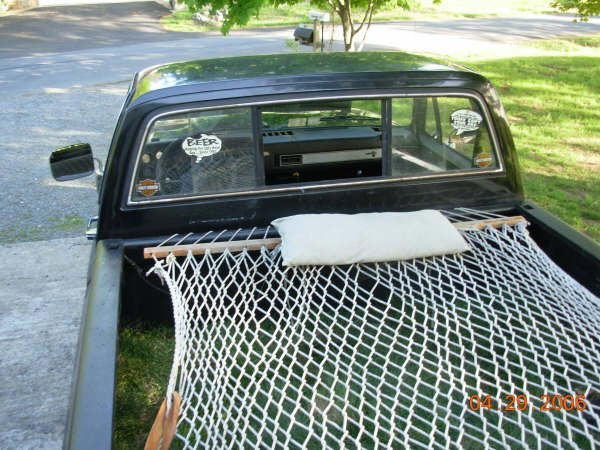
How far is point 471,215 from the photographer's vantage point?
3.15 m

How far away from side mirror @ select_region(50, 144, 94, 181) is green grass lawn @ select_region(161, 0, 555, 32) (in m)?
14.9

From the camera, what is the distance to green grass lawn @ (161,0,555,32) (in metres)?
18.8

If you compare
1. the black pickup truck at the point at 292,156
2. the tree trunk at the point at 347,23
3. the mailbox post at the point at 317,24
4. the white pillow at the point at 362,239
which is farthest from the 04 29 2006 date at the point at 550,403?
the mailbox post at the point at 317,24

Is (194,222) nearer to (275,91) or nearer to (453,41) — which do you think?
(275,91)

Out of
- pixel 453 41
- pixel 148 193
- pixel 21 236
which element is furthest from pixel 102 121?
pixel 453 41

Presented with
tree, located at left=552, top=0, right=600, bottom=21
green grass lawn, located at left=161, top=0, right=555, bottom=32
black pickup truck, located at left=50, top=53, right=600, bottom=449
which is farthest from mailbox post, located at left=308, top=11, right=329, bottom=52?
green grass lawn, located at left=161, top=0, right=555, bottom=32

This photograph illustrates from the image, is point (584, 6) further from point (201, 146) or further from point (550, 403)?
point (550, 403)

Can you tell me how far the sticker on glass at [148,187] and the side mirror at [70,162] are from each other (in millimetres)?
591

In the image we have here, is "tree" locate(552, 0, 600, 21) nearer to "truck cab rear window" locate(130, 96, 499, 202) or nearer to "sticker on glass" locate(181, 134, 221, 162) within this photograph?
"truck cab rear window" locate(130, 96, 499, 202)

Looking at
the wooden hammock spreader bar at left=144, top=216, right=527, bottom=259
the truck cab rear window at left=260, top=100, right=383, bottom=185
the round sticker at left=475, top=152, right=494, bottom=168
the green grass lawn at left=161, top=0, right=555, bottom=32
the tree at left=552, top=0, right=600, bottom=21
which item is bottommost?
the green grass lawn at left=161, top=0, right=555, bottom=32

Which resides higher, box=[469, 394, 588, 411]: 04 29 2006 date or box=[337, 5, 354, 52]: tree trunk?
box=[337, 5, 354, 52]: tree trunk

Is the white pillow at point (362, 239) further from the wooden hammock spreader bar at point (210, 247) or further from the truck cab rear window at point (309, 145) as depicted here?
the truck cab rear window at point (309, 145)

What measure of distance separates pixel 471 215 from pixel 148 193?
1.75 meters

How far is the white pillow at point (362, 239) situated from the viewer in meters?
2.64
